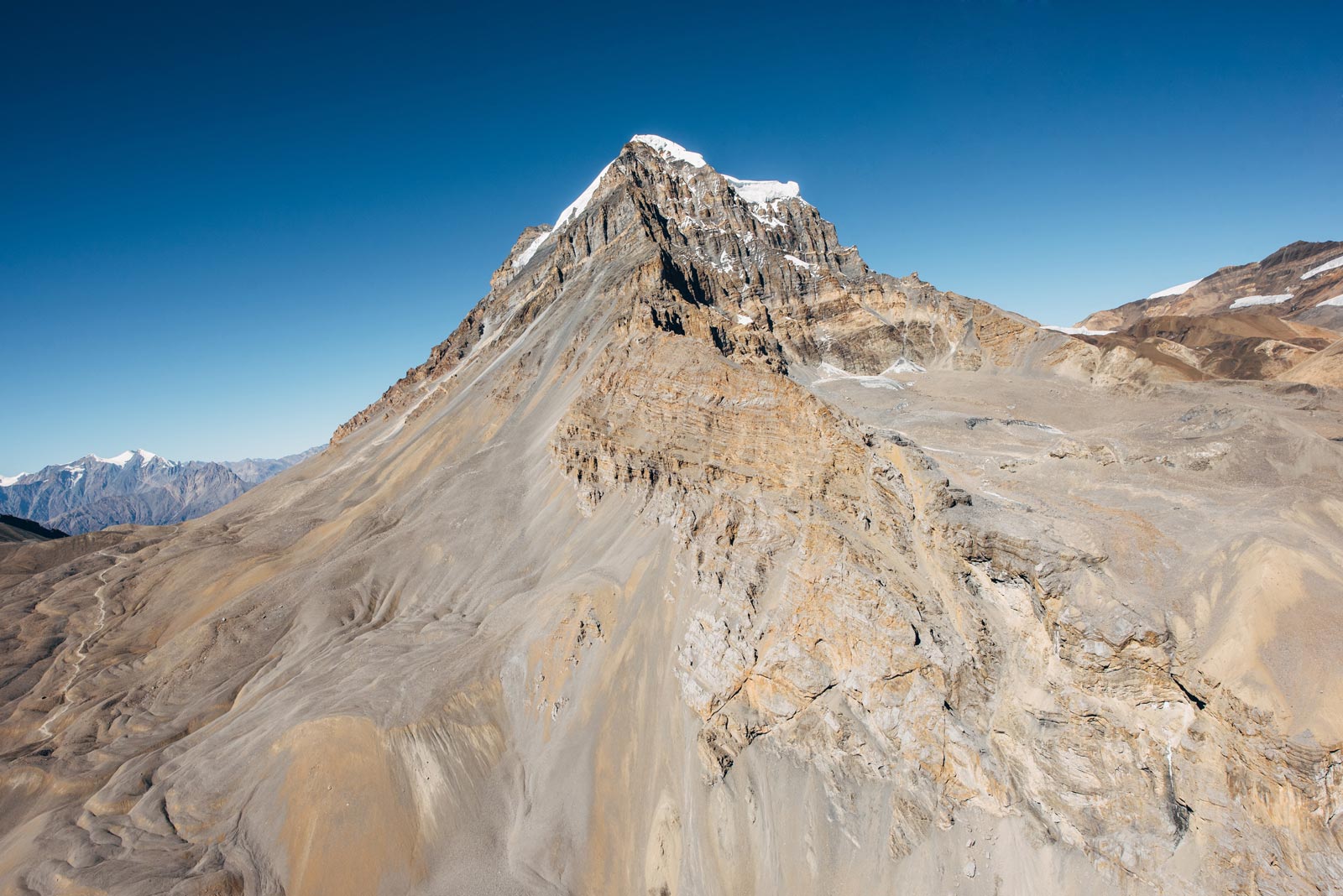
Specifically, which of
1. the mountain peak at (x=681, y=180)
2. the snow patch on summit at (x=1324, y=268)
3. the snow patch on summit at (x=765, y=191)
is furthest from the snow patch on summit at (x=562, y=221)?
the snow patch on summit at (x=1324, y=268)

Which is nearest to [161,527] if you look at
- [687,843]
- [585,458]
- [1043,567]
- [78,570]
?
[78,570]

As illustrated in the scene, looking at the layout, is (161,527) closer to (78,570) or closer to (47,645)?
(78,570)

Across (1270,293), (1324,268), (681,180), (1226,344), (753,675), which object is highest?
(681,180)

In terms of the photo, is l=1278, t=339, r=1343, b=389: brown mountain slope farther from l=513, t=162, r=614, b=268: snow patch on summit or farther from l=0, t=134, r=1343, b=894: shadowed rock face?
l=513, t=162, r=614, b=268: snow patch on summit

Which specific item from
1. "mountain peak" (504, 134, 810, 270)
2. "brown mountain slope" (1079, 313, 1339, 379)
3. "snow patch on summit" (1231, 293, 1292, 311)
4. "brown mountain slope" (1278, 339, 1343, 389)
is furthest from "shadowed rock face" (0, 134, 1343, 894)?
"snow patch on summit" (1231, 293, 1292, 311)

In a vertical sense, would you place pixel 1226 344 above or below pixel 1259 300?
below

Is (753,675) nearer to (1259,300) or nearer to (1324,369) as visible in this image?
(1324,369)

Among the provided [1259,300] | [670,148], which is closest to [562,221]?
[670,148]
